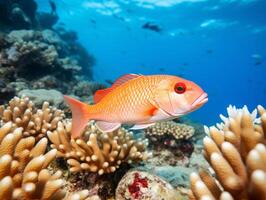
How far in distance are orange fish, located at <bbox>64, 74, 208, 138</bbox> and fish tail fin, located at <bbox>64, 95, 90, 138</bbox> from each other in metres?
0.16

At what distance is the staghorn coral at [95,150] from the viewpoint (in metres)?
3.83

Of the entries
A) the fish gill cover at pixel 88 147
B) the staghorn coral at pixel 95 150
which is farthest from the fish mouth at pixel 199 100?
the staghorn coral at pixel 95 150

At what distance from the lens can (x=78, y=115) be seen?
313 cm

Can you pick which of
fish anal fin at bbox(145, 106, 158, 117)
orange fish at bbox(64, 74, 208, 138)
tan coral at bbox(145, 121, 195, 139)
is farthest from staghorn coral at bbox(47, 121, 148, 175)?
tan coral at bbox(145, 121, 195, 139)

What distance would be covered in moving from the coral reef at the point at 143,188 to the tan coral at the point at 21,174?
3.40 feet

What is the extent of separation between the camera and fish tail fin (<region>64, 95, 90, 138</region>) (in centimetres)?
309

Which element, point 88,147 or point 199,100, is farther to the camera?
point 88,147

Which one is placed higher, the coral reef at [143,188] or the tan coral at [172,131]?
the tan coral at [172,131]

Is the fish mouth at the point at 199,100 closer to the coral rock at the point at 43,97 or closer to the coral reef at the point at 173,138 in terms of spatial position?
the coral reef at the point at 173,138

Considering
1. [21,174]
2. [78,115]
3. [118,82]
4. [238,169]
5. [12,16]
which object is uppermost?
[12,16]

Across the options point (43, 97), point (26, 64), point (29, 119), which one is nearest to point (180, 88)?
point (29, 119)

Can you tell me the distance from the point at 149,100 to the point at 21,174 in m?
1.29

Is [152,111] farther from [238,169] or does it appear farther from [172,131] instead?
[172,131]

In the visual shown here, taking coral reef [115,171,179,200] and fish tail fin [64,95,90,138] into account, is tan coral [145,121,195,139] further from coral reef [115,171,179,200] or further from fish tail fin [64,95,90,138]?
fish tail fin [64,95,90,138]
